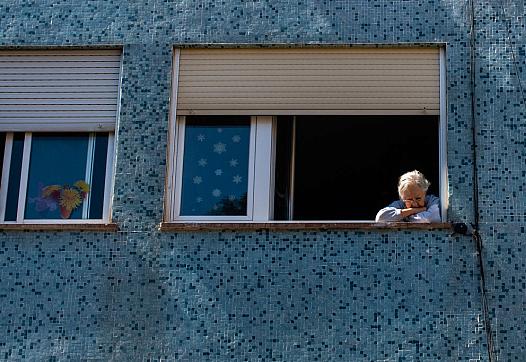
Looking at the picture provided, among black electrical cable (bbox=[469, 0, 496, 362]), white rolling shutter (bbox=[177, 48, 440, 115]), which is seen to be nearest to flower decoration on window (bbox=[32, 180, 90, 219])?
white rolling shutter (bbox=[177, 48, 440, 115])

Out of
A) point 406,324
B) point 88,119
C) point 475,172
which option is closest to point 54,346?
point 88,119

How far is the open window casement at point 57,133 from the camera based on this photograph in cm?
970

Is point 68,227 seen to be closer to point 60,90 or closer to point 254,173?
point 60,90

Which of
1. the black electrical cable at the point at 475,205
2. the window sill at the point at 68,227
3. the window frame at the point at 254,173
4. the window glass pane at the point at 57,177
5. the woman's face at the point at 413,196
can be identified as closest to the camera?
the black electrical cable at the point at 475,205

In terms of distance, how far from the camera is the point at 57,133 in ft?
32.2

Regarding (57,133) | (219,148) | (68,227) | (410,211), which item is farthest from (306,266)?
(57,133)

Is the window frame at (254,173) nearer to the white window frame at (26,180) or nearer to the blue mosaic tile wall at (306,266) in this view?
the blue mosaic tile wall at (306,266)

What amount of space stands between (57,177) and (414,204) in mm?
3062

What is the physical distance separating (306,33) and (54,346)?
3324mm

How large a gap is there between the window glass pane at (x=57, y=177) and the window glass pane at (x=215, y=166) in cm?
91

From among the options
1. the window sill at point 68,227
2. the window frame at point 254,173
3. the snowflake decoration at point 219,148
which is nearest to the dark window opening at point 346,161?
the window frame at point 254,173

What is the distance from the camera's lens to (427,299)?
29.1ft

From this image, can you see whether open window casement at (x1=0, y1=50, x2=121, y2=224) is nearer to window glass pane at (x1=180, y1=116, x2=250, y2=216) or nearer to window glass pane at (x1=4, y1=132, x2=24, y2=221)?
window glass pane at (x1=4, y1=132, x2=24, y2=221)

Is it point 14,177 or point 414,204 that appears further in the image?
point 14,177
